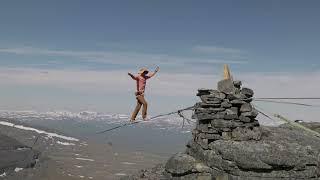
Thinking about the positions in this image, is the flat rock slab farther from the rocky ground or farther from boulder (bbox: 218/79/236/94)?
boulder (bbox: 218/79/236/94)

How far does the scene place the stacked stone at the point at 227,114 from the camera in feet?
110

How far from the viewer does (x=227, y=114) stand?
110 ft

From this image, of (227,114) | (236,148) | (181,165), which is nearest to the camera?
(236,148)

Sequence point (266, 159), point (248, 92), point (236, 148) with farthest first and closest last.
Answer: point (248, 92) → point (236, 148) → point (266, 159)

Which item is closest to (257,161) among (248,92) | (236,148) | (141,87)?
(236,148)

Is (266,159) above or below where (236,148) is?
below

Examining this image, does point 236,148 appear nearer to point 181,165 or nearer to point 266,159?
point 266,159

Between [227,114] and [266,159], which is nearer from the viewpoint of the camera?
[266,159]

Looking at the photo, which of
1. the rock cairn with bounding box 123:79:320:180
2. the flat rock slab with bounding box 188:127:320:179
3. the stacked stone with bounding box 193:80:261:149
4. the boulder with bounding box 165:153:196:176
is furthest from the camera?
the boulder with bounding box 165:153:196:176

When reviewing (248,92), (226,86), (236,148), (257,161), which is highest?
(226,86)

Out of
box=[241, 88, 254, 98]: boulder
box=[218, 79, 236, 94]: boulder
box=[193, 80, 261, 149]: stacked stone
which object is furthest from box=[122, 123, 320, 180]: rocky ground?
box=[218, 79, 236, 94]: boulder

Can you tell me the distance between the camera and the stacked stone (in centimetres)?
3350

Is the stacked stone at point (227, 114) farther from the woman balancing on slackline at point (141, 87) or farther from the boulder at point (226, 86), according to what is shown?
the woman balancing on slackline at point (141, 87)

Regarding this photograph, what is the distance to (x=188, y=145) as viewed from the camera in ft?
123
